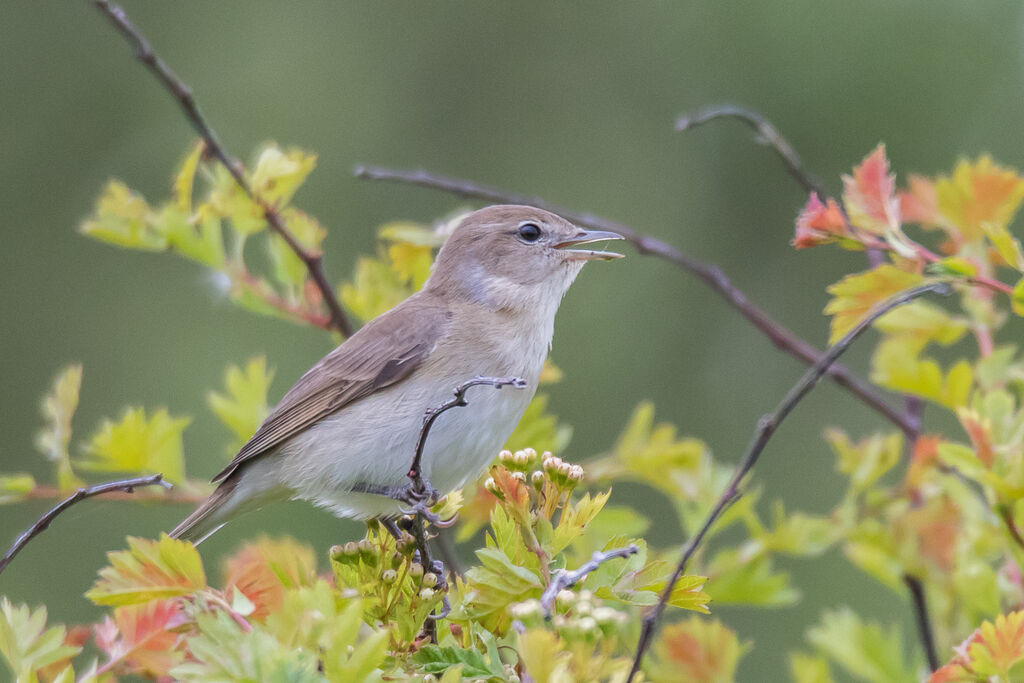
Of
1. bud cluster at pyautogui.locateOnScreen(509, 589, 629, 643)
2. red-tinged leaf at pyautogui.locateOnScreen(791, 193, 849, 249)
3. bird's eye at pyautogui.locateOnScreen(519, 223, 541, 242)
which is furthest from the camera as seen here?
bird's eye at pyautogui.locateOnScreen(519, 223, 541, 242)

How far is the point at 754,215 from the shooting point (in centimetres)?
800

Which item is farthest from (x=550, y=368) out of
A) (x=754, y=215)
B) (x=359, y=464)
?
(x=754, y=215)

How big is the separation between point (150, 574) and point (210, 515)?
4.78 feet

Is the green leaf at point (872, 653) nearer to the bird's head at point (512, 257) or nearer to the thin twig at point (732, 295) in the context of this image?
the thin twig at point (732, 295)

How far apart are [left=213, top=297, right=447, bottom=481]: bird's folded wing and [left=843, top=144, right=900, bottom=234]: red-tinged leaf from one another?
1.30 metres

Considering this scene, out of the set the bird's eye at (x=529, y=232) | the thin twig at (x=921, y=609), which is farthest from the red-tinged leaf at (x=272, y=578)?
the bird's eye at (x=529, y=232)

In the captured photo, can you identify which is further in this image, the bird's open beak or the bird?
the bird's open beak

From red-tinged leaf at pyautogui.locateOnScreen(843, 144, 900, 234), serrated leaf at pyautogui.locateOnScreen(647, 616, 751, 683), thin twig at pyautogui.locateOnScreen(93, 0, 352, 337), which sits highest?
thin twig at pyautogui.locateOnScreen(93, 0, 352, 337)

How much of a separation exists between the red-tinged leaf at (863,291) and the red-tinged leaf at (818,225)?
85 millimetres

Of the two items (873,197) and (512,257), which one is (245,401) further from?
(873,197)

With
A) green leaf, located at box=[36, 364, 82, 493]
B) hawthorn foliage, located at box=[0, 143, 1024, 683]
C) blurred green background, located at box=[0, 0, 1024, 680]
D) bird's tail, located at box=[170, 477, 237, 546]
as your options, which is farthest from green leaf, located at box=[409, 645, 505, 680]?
blurred green background, located at box=[0, 0, 1024, 680]

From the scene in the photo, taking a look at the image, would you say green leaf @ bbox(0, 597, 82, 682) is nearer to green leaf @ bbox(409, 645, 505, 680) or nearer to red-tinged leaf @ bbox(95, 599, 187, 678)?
red-tinged leaf @ bbox(95, 599, 187, 678)

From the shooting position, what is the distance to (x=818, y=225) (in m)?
2.01

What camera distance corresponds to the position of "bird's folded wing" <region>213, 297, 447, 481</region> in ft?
10.0
